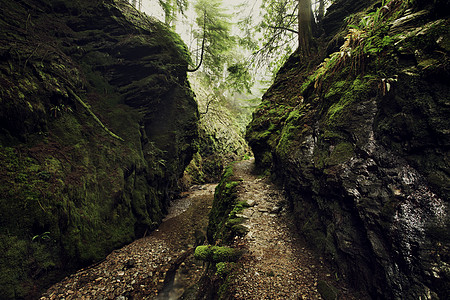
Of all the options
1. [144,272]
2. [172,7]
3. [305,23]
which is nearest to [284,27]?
[305,23]

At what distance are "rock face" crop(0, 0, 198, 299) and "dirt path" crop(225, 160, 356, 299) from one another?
4953 mm

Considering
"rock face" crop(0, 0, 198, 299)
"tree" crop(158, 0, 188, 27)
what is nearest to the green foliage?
"rock face" crop(0, 0, 198, 299)

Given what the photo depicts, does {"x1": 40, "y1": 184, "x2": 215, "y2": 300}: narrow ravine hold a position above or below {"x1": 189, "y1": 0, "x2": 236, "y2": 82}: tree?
below

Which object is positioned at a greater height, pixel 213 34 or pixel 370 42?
pixel 213 34

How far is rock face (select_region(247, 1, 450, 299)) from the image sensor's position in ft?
7.23

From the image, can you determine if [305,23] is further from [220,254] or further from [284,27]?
[220,254]

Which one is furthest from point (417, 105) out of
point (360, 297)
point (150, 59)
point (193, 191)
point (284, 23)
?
point (193, 191)

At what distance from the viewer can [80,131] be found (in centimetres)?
661

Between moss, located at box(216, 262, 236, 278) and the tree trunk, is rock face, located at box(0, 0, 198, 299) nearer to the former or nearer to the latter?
moss, located at box(216, 262, 236, 278)

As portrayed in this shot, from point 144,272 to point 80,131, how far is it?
563 centimetres

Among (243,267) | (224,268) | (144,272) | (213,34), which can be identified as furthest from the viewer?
(213,34)

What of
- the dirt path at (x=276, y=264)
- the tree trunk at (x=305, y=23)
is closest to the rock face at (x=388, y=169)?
the dirt path at (x=276, y=264)

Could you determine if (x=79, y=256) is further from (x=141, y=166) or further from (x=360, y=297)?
(x=360, y=297)

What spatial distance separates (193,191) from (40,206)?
11.8 m
